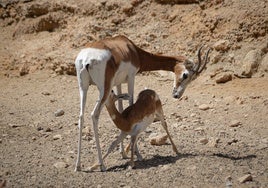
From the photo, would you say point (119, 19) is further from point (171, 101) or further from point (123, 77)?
point (123, 77)

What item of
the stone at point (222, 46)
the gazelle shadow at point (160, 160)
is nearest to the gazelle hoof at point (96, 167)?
the gazelle shadow at point (160, 160)

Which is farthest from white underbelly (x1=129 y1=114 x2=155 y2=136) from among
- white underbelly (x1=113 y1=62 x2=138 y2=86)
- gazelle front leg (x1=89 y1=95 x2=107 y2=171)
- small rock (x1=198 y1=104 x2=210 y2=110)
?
small rock (x1=198 y1=104 x2=210 y2=110)

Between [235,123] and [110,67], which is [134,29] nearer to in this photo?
[235,123]

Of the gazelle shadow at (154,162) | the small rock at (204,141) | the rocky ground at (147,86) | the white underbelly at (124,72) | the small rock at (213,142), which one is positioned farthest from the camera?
the small rock at (204,141)

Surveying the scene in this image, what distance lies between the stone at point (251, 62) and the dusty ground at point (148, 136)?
0.35 m

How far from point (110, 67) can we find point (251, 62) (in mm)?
6485

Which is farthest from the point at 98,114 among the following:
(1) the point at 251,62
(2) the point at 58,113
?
(1) the point at 251,62

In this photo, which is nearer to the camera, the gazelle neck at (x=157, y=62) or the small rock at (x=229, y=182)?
the small rock at (x=229, y=182)

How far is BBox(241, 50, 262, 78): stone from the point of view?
13.0 metres

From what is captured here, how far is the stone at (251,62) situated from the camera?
42.5 feet

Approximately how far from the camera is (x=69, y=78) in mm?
14602

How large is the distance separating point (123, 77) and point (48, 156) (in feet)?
5.92

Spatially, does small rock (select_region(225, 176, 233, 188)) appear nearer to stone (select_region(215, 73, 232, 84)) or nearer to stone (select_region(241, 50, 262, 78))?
stone (select_region(215, 73, 232, 84))

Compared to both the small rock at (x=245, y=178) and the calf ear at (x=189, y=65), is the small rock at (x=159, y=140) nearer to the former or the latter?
the calf ear at (x=189, y=65)
